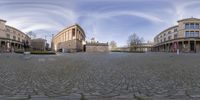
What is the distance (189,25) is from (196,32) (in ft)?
13.6

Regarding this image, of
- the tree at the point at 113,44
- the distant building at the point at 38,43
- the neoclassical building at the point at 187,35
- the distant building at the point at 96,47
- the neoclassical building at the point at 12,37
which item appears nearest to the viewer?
the neoclassical building at the point at 187,35

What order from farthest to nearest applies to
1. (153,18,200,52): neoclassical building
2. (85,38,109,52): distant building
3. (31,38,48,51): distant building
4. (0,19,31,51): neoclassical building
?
(31,38,48,51): distant building < (85,38,109,52): distant building < (0,19,31,51): neoclassical building < (153,18,200,52): neoclassical building

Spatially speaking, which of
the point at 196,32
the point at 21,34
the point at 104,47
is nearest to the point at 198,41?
the point at 196,32

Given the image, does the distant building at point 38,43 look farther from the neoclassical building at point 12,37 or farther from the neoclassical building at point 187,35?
the neoclassical building at point 187,35

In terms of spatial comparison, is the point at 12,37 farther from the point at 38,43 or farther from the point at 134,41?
the point at 134,41

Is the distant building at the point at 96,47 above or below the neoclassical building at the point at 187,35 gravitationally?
below

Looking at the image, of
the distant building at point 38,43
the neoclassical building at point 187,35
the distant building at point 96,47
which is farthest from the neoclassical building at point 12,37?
the neoclassical building at point 187,35

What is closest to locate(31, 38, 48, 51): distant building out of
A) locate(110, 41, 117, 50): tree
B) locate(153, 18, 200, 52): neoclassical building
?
locate(110, 41, 117, 50): tree

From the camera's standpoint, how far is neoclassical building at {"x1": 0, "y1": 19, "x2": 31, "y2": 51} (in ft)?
260

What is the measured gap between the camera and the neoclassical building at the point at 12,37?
260ft

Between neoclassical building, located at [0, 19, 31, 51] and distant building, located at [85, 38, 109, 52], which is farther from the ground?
neoclassical building, located at [0, 19, 31, 51]

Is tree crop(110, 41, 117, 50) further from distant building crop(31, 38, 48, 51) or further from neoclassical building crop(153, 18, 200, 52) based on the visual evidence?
neoclassical building crop(153, 18, 200, 52)

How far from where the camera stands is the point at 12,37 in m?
86.2

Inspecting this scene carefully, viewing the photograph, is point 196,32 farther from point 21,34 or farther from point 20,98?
point 20,98
